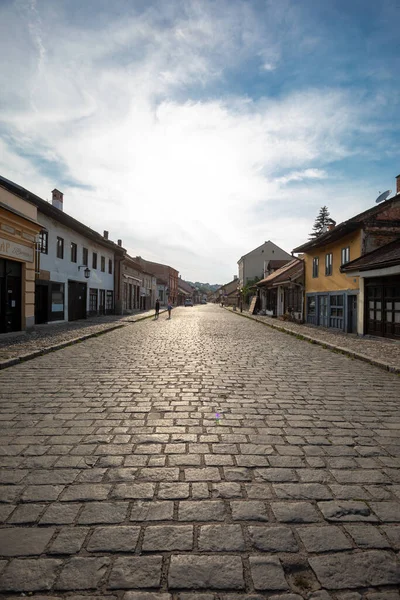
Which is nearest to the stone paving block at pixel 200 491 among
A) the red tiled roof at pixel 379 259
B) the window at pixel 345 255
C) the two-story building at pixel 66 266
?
the red tiled roof at pixel 379 259

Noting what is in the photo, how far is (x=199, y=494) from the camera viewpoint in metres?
2.69

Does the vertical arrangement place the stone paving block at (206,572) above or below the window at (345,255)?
below

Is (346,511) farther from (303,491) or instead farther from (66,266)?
(66,266)

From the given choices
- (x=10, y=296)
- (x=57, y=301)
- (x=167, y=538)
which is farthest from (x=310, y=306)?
(x=167, y=538)

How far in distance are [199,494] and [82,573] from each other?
3.30 ft

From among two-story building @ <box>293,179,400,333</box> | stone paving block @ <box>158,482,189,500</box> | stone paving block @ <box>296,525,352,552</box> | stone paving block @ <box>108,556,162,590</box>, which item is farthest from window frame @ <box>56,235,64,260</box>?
stone paving block @ <box>296,525,352,552</box>

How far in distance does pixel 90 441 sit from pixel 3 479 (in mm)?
908

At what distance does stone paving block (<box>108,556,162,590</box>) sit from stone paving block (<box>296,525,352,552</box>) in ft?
3.13

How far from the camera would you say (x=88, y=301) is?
25.9 m

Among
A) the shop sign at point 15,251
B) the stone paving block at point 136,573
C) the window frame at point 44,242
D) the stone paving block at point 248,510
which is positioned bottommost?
the stone paving block at point 136,573

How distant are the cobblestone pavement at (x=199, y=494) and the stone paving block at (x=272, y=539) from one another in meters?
0.01

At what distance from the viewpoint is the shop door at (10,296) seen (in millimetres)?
12961

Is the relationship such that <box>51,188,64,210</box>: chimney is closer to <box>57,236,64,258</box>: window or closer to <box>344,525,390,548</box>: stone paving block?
<box>57,236,64,258</box>: window

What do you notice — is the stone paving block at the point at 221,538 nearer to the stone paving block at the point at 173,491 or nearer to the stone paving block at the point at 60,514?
the stone paving block at the point at 173,491
